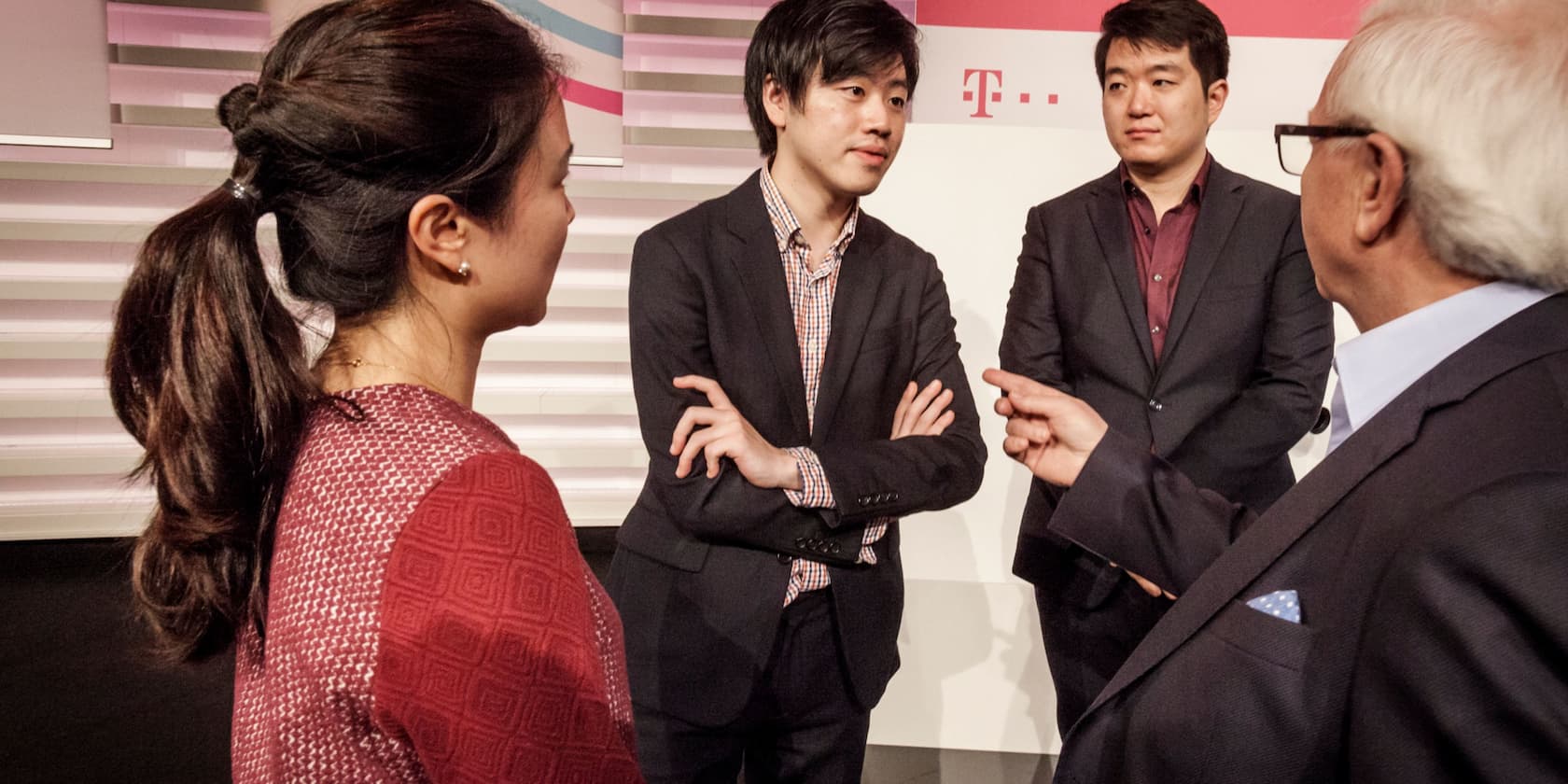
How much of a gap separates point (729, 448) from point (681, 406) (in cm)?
17

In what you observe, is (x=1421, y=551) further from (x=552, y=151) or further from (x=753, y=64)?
(x=753, y=64)

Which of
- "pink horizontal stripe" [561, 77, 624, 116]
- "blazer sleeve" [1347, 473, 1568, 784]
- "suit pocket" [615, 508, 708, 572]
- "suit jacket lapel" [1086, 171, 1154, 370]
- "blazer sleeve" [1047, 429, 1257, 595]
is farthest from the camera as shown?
"pink horizontal stripe" [561, 77, 624, 116]

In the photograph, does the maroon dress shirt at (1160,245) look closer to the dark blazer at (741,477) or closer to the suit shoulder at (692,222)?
the dark blazer at (741,477)

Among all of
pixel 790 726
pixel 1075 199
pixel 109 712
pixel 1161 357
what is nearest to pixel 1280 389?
pixel 1161 357

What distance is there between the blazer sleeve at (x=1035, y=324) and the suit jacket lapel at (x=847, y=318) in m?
0.66

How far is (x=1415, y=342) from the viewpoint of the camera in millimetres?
1178

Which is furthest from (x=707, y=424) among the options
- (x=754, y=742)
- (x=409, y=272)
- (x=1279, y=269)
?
(x=1279, y=269)

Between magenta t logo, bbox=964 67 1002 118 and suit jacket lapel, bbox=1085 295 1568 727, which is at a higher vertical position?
magenta t logo, bbox=964 67 1002 118

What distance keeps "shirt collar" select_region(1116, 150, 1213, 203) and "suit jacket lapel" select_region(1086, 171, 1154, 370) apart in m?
0.02

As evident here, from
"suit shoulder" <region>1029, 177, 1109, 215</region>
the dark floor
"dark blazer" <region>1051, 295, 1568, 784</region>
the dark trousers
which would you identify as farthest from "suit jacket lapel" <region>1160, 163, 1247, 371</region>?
the dark floor

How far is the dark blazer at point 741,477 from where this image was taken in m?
2.07

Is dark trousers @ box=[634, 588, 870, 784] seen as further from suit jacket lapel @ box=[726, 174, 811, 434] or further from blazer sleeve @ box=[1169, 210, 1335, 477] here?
blazer sleeve @ box=[1169, 210, 1335, 477]

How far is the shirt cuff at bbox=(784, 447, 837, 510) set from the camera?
2027 millimetres

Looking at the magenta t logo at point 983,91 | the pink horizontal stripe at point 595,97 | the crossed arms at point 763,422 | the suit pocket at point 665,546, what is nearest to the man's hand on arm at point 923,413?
the crossed arms at point 763,422
